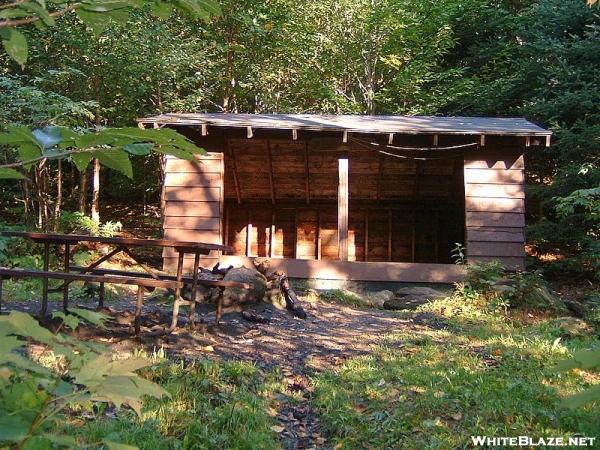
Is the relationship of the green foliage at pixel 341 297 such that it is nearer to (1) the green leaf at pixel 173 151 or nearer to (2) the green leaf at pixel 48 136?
(1) the green leaf at pixel 173 151

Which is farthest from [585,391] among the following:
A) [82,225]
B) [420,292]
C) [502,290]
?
[82,225]

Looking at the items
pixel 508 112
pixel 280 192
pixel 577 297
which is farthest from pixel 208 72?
pixel 577 297

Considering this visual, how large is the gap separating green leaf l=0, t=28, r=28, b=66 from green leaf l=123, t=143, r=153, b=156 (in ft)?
1.03

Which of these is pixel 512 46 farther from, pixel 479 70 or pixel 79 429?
pixel 79 429

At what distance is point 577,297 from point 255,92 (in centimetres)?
1314

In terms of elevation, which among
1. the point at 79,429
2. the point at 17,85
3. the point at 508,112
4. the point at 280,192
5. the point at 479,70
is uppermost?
the point at 479,70

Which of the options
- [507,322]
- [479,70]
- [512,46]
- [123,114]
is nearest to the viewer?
[507,322]

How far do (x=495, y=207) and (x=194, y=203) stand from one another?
6.84 m

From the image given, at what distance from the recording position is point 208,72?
54.3 ft

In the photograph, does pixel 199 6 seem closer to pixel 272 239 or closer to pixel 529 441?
pixel 529 441

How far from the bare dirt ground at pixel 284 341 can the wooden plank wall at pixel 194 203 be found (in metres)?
3.21

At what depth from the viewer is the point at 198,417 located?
3441 millimetres

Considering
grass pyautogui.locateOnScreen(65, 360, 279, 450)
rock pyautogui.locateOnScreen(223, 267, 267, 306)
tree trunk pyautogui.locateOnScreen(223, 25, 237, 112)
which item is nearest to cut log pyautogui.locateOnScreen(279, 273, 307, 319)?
rock pyautogui.locateOnScreen(223, 267, 267, 306)

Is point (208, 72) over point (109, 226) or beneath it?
over
